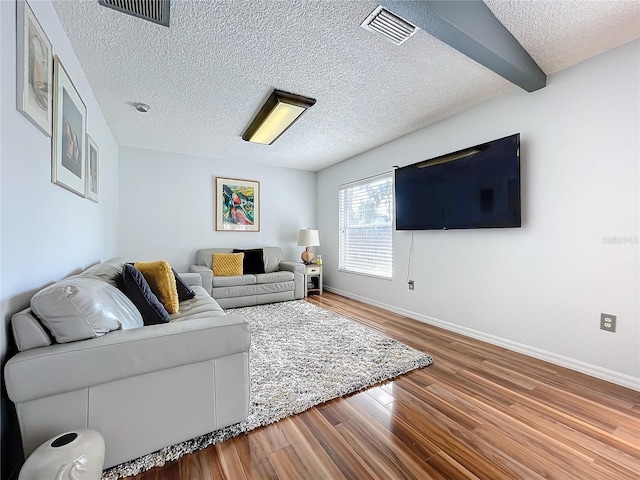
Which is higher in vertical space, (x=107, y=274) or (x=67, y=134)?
(x=67, y=134)

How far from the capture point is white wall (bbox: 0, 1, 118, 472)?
109 cm

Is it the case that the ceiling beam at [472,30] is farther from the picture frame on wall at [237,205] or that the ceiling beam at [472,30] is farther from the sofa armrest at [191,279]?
the picture frame on wall at [237,205]

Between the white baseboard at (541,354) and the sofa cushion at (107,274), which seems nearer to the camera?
the sofa cushion at (107,274)

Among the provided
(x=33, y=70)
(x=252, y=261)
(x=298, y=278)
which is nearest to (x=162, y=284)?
(x=33, y=70)

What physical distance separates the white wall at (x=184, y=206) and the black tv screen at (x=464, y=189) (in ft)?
7.88

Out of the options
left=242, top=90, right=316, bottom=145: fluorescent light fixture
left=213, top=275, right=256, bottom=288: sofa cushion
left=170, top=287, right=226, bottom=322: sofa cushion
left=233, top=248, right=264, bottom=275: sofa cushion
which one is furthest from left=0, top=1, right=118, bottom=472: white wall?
left=233, top=248, right=264, bottom=275: sofa cushion

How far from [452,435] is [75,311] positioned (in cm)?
191

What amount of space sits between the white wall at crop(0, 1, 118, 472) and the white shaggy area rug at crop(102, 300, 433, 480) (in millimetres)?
838

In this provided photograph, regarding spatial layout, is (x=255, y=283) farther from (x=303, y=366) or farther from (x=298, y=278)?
(x=303, y=366)

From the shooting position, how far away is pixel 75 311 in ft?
3.90

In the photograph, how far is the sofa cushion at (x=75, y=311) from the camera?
3.75ft

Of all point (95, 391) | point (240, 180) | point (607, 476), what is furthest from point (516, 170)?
point (240, 180)

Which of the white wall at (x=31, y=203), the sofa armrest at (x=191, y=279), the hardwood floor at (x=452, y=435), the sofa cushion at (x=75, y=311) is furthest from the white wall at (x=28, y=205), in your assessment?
the sofa armrest at (x=191, y=279)

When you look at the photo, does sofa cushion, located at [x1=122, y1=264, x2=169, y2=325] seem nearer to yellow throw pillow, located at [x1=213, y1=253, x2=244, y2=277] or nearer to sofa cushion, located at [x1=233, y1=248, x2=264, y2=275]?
yellow throw pillow, located at [x1=213, y1=253, x2=244, y2=277]
